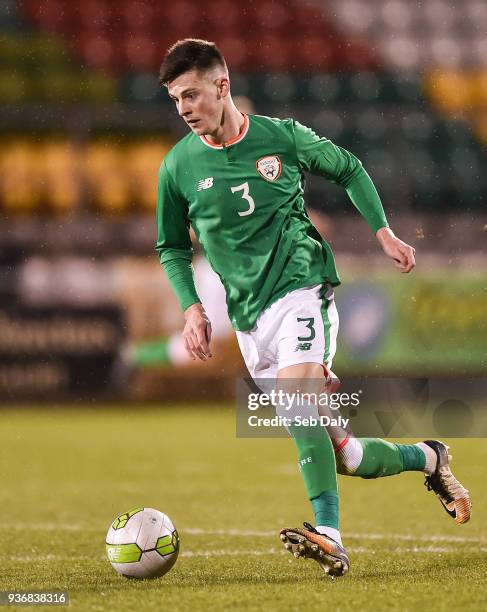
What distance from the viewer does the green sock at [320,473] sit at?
3682mm

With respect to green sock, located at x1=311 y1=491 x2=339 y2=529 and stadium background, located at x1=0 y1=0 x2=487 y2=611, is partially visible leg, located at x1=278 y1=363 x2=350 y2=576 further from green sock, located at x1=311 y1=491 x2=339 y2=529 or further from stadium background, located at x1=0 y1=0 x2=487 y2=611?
stadium background, located at x1=0 y1=0 x2=487 y2=611

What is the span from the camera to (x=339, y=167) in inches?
155

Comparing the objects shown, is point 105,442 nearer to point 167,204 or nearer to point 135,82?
point 167,204

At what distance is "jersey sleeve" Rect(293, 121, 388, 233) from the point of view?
12.9ft

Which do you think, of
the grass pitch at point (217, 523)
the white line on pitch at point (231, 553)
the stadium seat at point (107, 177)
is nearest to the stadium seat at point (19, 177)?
the stadium seat at point (107, 177)

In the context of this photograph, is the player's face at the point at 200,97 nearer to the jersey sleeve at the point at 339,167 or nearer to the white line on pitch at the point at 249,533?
the jersey sleeve at the point at 339,167

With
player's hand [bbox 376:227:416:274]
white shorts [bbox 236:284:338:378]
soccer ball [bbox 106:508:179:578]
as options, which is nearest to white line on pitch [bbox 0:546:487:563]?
soccer ball [bbox 106:508:179:578]

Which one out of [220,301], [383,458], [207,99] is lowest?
[220,301]

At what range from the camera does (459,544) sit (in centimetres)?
445

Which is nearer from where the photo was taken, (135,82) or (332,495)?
(332,495)

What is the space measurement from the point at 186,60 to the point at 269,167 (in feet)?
1.55

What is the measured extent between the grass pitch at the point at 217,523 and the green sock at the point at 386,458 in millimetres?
332

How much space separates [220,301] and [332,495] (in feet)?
19.9

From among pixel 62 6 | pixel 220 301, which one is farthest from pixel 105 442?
pixel 62 6
